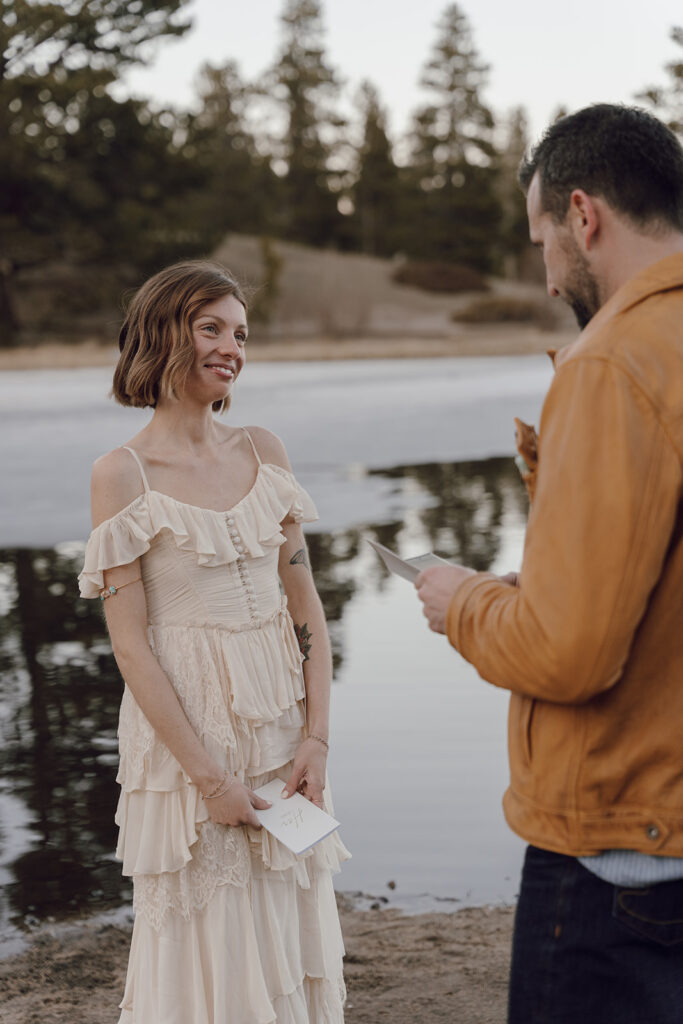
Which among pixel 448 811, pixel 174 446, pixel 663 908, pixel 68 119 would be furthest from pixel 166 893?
pixel 68 119

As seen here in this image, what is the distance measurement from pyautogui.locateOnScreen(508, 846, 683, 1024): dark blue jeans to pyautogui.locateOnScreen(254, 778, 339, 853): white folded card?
0.76 metres

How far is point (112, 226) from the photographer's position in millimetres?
42719

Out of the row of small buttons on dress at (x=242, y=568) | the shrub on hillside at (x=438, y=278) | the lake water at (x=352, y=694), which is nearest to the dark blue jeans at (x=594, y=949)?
the row of small buttons on dress at (x=242, y=568)

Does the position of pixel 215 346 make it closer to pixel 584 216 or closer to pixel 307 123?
pixel 584 216

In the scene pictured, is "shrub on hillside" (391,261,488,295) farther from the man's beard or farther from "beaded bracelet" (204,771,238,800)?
the man's beard

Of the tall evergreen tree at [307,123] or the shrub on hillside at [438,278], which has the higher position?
the tall evergreen tree at [307,123]

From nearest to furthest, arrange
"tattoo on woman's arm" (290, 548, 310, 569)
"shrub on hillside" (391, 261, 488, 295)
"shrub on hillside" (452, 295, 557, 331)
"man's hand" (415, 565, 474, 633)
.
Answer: "man's hand" (415, 565, 474, 633) → "tattoo on woman's arm" (290, 548, 310, 569) → "shrub on hillside" (452, 295, 557, 331) → "shrub on hillside" (391, 261, 488, 295)

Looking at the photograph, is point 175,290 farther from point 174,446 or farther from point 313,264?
point 313,264

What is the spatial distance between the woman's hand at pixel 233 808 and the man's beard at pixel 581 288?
4.51 ft

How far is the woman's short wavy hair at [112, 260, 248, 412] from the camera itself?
2.95 m

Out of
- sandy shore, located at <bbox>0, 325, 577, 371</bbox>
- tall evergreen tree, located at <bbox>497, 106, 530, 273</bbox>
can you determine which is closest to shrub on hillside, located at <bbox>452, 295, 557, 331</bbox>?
sandy shore, located at <bbox>0, 325, 577, 371</bbox>

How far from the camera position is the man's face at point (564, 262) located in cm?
187

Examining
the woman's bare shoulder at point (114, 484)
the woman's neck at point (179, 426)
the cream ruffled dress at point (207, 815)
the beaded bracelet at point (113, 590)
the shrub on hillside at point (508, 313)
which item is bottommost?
the cream ruffled dress at point (207, 815)

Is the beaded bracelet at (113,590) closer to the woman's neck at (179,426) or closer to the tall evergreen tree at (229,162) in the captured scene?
the woman's neck at (179,426)
